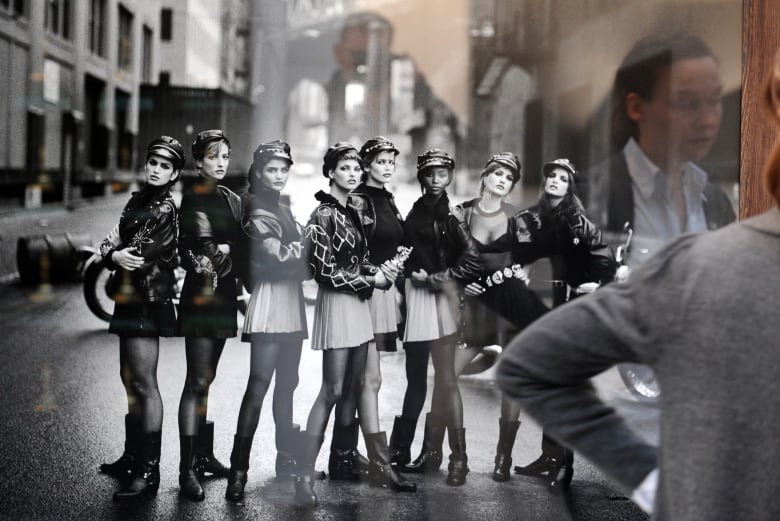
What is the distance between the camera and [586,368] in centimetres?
123

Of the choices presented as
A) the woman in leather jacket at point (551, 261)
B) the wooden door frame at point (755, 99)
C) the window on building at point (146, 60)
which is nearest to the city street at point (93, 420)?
the woman in leather jacket at point (551, 261)

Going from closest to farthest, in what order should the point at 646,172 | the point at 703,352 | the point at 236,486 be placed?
1. the point at 703,352
2. the point at 236,486
3. the point at 646,172

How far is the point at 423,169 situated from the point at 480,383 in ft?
2.95

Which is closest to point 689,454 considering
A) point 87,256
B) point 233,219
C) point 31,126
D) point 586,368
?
point 586,368

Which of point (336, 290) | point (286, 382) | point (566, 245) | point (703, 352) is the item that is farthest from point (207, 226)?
point (703, 352)

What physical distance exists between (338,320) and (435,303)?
418 mm

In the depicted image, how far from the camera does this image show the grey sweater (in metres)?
1.13

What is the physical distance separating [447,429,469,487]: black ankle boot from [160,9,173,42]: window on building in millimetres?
1894

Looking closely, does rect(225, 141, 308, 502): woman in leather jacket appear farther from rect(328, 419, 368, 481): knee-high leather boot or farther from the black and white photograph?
rect(328, 419, 368, 481): knee-high leather boot

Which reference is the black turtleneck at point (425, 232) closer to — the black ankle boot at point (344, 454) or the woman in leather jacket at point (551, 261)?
the woman in leather jacket at point (551, 261)

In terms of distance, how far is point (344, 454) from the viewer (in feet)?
11.9

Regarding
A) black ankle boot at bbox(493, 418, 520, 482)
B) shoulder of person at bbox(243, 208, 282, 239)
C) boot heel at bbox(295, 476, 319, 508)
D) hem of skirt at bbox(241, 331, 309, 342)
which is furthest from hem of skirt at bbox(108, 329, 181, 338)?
black ankle boot at bbox(493, 418, 520, 482)

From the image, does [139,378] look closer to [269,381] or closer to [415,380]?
[269,381]

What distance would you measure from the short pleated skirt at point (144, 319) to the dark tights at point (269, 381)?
319 millimetres
